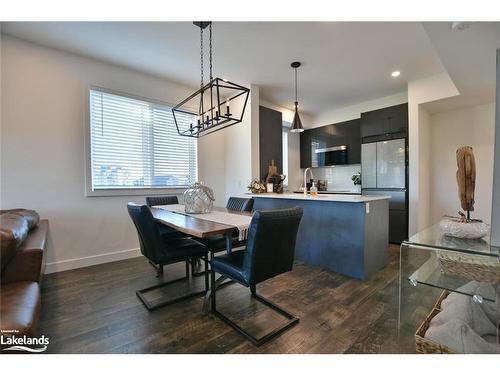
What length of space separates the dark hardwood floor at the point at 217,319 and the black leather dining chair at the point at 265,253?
7 centimetres

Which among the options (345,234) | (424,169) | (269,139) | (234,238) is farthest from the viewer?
(269,139)

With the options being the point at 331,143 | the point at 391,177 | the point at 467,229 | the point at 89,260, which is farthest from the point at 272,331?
the point at 331,143

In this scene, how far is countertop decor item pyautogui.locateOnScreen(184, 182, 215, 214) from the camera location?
2.56 meters

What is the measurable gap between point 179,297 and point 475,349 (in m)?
2.13

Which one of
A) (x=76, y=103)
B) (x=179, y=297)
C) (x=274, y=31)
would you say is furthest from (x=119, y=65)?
(x=179, y=297)

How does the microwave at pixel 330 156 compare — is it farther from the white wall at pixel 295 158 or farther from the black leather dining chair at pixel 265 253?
the black leather dining chair at pixel 265 253

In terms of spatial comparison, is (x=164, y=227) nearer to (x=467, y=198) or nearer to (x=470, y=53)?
(x=467, y=198)

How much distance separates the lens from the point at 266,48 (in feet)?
9.73

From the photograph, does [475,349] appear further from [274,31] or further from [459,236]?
[274,31]

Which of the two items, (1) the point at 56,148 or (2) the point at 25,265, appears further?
(1) the point at 56,148

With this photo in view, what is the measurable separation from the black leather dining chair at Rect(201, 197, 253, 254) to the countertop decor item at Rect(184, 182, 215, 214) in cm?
32

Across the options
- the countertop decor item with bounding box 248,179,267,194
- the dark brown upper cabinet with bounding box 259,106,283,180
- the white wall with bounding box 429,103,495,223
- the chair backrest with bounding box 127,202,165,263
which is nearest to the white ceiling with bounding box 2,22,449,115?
the dark brown upper cabinet with bounding box 259,106,283,180

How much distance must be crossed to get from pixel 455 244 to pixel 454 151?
12.9 feet
